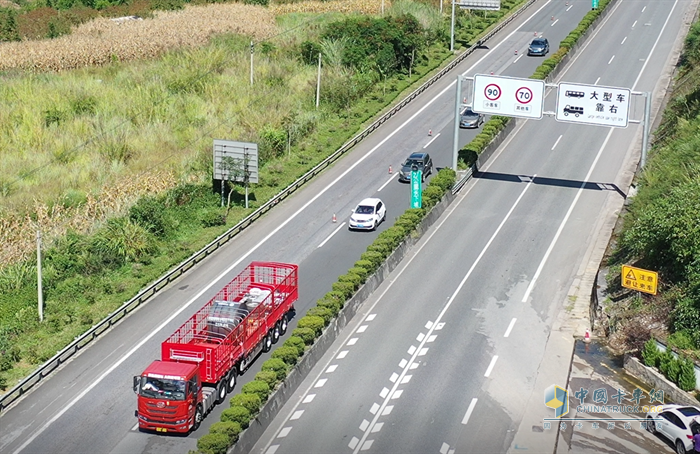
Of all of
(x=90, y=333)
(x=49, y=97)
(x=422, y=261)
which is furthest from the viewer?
(x=49, y=97)

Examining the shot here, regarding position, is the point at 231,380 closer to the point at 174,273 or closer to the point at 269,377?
the point at 269,377

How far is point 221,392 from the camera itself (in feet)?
125

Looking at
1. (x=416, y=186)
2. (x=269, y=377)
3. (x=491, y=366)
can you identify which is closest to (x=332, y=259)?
(x=416, y=186)

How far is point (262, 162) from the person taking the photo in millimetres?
68312

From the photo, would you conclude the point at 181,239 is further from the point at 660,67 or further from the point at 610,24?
the point at 610,24

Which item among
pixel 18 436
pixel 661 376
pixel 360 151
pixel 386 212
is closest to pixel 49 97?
pixel 360 151

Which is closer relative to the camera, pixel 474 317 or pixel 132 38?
pixel 474 317

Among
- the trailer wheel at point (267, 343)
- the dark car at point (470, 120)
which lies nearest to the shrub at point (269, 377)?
the trailer wheel at point (267, 343)

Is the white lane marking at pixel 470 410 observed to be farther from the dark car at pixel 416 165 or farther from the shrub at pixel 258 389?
the dark car at pixel 416 165

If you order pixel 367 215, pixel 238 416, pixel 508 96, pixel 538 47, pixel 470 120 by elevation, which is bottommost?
pixel 238 416

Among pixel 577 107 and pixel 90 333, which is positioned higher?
pixel 577 107

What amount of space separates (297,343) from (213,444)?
8834 millimetres

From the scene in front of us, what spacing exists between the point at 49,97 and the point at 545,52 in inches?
1944

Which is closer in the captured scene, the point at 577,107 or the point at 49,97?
the point at 577,107
